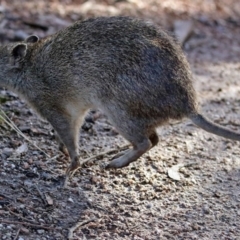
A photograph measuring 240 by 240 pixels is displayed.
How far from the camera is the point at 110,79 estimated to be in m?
5.77

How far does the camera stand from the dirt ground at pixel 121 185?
5.21 metres

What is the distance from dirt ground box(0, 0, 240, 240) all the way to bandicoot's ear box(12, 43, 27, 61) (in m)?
0.80

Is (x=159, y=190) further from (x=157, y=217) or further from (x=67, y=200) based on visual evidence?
(x=67, y=200)

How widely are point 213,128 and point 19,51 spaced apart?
80.0 inches

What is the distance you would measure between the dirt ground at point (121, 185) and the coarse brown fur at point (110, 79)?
29cm

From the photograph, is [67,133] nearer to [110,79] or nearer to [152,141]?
[110,79]

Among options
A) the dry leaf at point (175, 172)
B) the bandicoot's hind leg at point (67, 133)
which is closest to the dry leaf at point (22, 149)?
the bandicoot's hind leg at point (67, 133)

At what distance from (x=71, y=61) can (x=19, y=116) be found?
1.33 metres

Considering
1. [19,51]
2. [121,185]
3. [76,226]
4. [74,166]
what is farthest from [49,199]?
[19,51]

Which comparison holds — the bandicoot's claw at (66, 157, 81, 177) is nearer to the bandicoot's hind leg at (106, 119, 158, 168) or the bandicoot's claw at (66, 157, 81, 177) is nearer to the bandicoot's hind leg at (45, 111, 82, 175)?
the bandicoot's hind leg at (45, 111, 82, 175)

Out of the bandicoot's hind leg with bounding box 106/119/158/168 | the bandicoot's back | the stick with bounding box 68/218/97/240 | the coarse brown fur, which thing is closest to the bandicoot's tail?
the coarse brown fur

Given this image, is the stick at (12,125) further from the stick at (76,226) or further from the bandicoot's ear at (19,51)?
the stick at (76,226)

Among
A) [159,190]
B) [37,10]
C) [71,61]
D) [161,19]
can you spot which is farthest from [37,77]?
[161,19]

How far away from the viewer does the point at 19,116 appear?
7059mm
